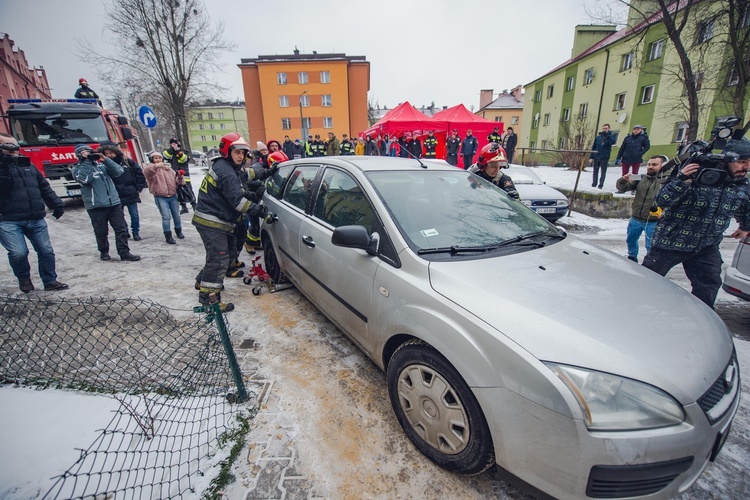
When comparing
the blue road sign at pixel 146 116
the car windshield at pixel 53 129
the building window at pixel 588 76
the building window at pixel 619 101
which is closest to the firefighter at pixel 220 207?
the blue road sign at pixel 146 116

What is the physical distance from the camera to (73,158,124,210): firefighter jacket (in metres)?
4.52

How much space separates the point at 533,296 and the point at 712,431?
32.8 inches

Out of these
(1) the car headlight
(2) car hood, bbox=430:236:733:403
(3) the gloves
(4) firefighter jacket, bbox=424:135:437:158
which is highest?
(4) firefighter jacket, bbox=424:135:437:158

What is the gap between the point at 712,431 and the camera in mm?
1310

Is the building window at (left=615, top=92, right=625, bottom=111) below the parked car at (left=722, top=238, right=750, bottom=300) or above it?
above

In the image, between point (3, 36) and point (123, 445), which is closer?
point (123, 445)

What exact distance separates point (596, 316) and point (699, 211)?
90.7 inches

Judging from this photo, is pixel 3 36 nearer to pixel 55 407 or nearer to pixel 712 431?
pixel 55 407

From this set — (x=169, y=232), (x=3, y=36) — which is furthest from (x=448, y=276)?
(x=3, y=36)

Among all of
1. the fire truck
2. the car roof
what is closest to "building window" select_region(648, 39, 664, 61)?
the car roof

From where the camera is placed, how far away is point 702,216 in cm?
275

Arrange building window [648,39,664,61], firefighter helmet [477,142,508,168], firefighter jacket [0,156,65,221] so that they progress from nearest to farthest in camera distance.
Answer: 1. firefighter jacket [0,156,65,221]
2. firefighter helmet [477,142,508,168]
3. building window [648,39,664,61]

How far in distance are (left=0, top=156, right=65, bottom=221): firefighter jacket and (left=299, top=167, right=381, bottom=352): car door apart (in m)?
3.25

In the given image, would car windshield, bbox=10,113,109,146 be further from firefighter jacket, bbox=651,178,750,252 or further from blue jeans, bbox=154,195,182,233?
firefighter jacket, bbox=651,178,750,252
